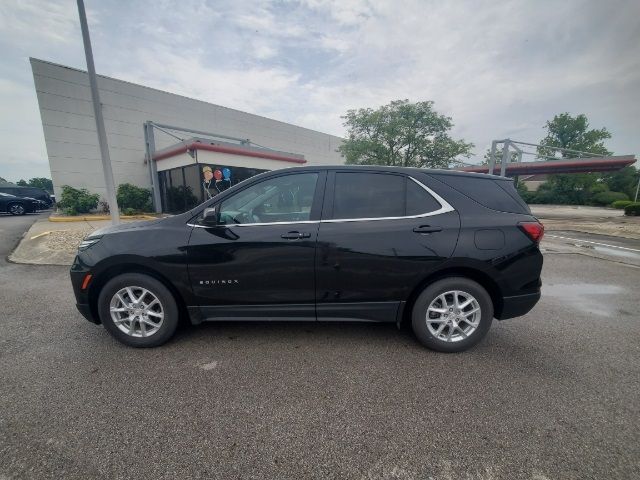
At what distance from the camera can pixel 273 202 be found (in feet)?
9.29

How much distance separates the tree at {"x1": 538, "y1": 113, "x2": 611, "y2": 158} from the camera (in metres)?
46.6

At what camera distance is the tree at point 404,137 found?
68.3 ft

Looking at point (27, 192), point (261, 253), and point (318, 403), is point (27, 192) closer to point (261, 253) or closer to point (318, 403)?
point (261, 253)

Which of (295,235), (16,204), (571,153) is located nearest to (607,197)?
(571,153)

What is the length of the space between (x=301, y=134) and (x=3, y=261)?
79.4ft

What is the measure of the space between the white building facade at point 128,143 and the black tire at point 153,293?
11.6 metres

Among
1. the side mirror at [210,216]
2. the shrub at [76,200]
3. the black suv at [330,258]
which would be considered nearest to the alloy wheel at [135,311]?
the black suv at [330,258]

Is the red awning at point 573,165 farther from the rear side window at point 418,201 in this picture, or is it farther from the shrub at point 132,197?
the rear side window at point 418,201

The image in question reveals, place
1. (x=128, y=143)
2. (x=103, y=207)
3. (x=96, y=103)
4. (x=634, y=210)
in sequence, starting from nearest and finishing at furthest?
(x=96, y=103) < (x=103, y=207) < (x=128, y=143) < (x=634, y=210)

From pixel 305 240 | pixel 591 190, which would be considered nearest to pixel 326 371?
pixel 305 240

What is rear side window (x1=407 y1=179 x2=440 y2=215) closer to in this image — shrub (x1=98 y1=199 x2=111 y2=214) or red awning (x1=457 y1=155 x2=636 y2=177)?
shrub (x1=98 y1=199 x2=111 y2=214)

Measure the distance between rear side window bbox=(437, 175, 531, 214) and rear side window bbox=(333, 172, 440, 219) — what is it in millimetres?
328

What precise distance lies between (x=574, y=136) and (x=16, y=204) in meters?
71.4

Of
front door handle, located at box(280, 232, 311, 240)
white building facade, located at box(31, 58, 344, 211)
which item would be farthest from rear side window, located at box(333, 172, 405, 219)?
white building facade, located at box(31, 58, 344, 211)
